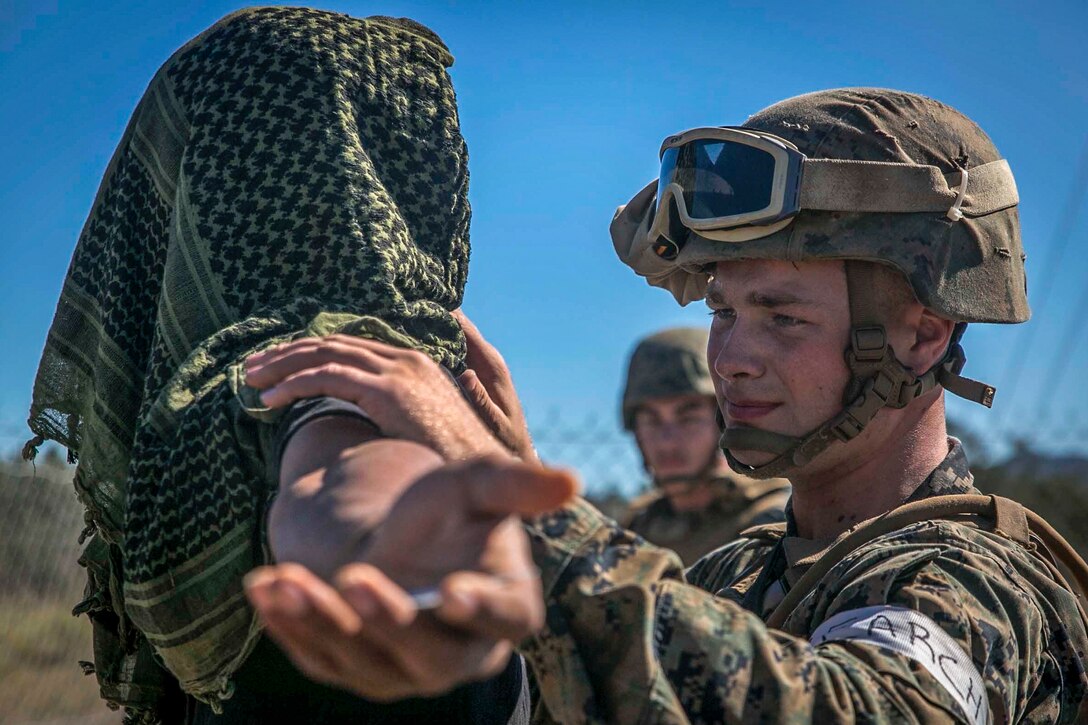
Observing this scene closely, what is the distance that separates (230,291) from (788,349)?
61.4 inches

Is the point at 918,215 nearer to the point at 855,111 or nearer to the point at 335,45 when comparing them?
the point at 855,111

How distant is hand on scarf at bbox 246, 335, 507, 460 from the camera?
1.42 metres

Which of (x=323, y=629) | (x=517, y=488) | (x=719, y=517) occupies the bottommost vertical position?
(x=719, y=517)

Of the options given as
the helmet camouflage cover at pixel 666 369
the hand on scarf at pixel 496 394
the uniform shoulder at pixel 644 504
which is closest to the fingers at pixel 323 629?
the hand on scarf at pixel 496 394

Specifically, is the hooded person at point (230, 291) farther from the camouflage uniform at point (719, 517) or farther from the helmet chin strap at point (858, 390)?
the camouflage uniform at point (719, 517)

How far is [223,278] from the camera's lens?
5.89 feet

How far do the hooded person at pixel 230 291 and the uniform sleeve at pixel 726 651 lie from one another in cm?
44

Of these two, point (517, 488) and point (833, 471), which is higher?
point (517, 488)

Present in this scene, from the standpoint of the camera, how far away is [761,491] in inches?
285

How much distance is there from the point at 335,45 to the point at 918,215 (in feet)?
5.39

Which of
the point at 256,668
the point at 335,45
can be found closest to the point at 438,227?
the point at 335,45

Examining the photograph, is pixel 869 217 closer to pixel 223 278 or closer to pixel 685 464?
pixel 223 278

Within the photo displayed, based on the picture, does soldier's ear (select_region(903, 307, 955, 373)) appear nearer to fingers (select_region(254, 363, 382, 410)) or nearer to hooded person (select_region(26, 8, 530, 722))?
hooded person (select_region(26, 8, 530, 722))

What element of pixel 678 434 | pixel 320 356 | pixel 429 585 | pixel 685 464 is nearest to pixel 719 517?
pixel 685 464
